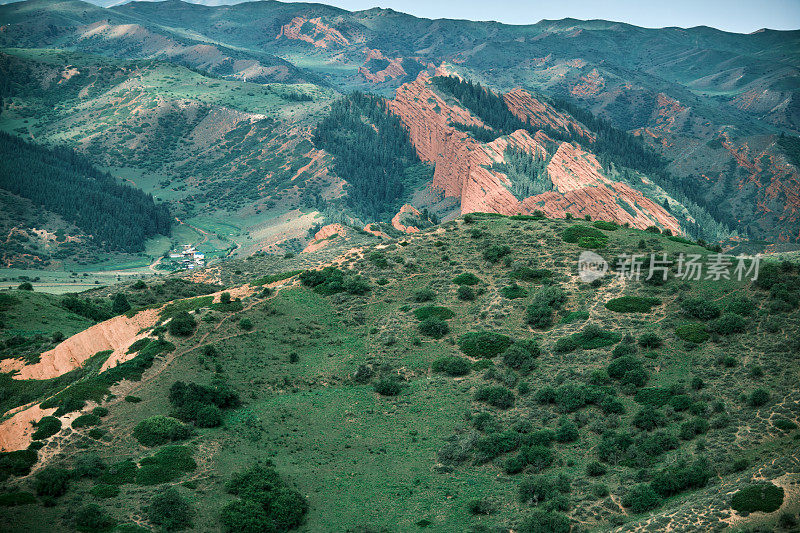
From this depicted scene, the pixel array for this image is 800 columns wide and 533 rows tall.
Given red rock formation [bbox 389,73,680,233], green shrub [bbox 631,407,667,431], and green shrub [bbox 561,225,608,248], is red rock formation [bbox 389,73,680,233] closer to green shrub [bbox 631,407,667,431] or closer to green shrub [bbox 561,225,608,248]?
green shrub [bbox 561,225,608,248]

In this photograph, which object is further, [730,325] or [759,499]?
[730,325]

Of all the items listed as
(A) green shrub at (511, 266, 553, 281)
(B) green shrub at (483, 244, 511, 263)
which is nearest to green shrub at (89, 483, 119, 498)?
(A) green shrub at (511, 266, 553, 281)

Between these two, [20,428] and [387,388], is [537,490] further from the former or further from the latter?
[20,428]

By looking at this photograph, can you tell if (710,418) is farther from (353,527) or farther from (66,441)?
(66,441)

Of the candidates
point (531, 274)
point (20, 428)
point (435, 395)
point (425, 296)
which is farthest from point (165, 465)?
point (531, 274)

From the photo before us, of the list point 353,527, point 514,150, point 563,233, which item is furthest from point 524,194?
point 353,527

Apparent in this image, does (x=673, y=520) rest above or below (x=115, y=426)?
above
